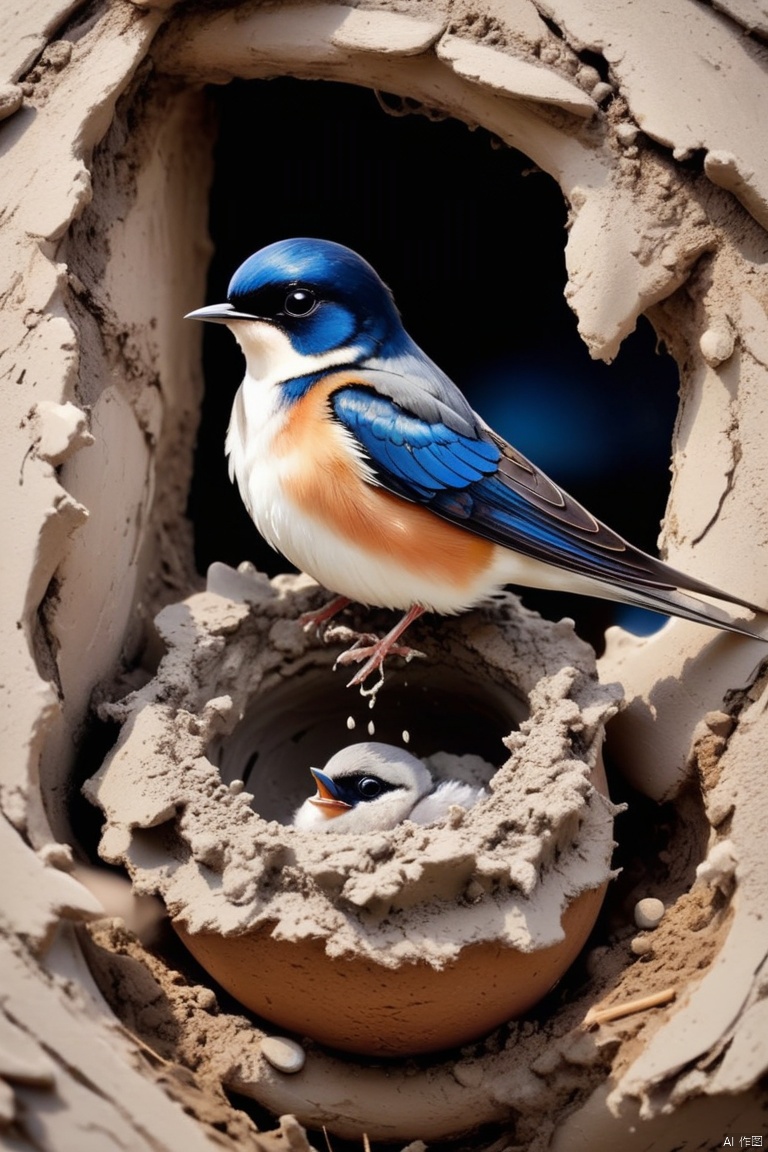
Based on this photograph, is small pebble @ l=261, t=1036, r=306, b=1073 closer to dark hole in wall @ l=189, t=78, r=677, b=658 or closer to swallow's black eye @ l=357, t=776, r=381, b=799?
swallow's black eye @ l=357, t=776, r=381, b=799

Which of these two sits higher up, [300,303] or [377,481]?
[300,303]

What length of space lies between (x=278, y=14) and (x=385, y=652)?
2055 mm

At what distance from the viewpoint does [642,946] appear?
3.07m

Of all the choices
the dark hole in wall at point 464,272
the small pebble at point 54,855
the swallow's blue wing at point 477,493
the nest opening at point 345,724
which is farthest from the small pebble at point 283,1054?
the dark hole in wall at point 464,272

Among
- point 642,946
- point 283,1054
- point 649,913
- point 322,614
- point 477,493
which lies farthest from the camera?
point 322,614

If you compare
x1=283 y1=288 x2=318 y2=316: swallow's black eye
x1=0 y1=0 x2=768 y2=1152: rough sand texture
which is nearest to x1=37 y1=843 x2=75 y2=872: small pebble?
x1=0 y1=0 x2=768 y2=1152: rough sand texture

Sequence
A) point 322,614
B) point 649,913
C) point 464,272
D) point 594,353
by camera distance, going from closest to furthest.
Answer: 1. point 649,913
2. point 594,353
3. point 322,614
4. point 464,272

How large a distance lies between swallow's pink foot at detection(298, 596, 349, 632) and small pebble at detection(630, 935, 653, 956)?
4.26ft

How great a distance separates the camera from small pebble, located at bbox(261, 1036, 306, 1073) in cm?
286

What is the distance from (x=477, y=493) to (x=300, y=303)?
2.42 feet

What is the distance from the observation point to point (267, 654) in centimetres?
365

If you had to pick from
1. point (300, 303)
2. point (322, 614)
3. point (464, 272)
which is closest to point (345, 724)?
point (322, 614)

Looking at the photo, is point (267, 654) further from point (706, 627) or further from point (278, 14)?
point (278, 14)

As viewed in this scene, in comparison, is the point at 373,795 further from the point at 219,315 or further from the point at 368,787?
the point at 219,315
